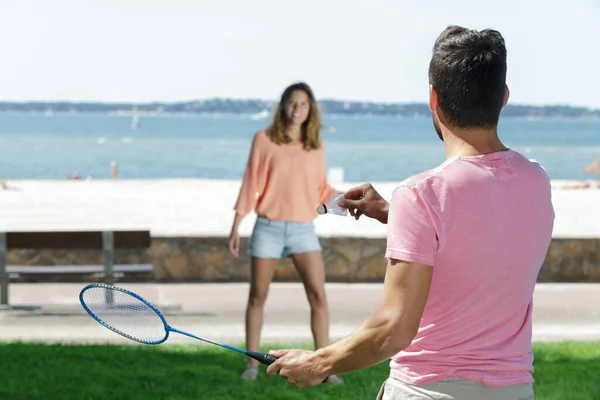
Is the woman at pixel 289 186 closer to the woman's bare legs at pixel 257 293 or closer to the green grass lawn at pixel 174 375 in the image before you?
the woman's bare legs at pixel 257 293

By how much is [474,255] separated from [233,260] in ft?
31.1

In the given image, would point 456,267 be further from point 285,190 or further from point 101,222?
point 101,222

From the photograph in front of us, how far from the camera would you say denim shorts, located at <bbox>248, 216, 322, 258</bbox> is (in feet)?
23.2

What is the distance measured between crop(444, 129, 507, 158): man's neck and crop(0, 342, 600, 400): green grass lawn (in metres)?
4.53

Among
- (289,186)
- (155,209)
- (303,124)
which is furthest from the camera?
(155,209)

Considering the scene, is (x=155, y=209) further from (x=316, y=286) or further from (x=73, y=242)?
(x=316, y=286)

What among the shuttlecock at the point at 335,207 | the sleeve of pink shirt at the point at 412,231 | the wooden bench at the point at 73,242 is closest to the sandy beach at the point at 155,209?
the wooden bench at the point at 73,242

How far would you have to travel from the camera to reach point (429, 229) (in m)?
2.65

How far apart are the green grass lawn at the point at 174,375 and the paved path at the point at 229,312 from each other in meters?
0.62

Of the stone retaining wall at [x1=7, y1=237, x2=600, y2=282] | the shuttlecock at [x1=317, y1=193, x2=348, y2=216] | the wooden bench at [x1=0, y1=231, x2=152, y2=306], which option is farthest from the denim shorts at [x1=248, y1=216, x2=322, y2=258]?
the stone retaining wall at [x1=7, y1=237, x2=600, y2=282]

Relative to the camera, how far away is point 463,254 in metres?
2.71

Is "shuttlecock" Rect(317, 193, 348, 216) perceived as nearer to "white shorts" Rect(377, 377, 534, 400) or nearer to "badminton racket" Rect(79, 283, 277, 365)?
"badminton racket" Rect(79, 283, 277, 365)

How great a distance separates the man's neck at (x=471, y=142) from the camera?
9.18ft

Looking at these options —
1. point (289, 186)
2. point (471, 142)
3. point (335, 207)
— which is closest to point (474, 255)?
point (471, 142)
